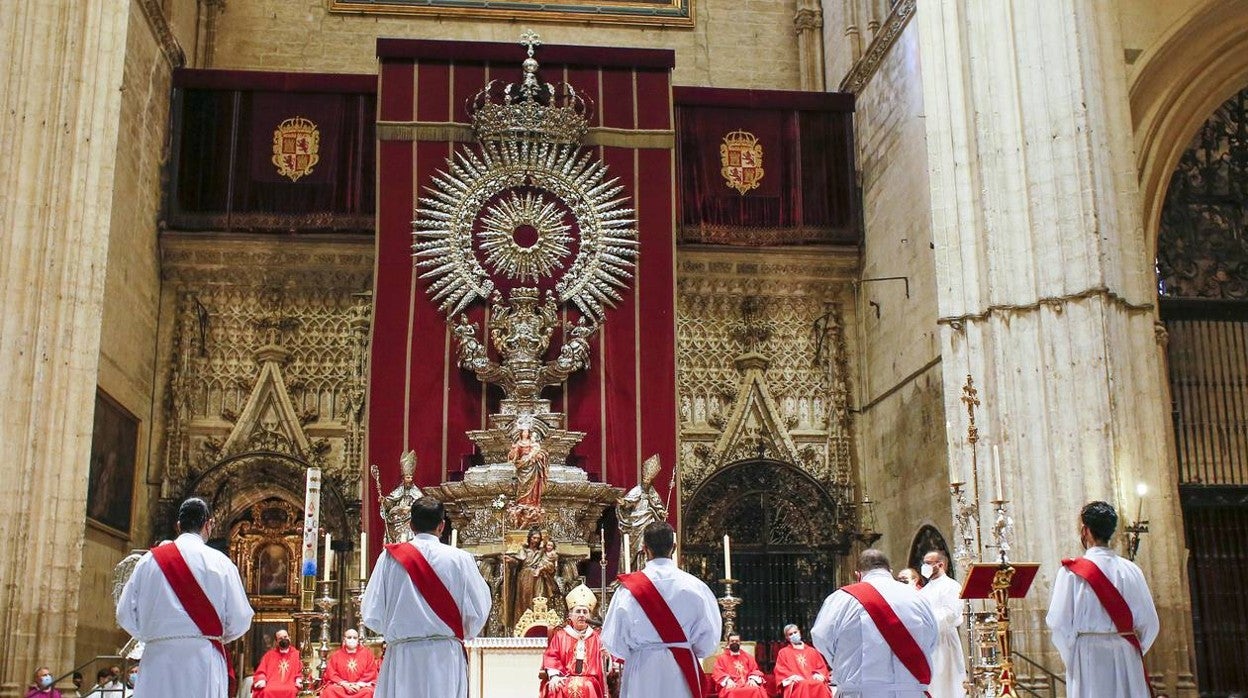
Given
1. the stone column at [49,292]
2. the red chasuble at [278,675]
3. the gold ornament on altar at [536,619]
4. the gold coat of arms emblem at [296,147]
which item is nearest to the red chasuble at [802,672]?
the gold ornament on altar at [536,619]

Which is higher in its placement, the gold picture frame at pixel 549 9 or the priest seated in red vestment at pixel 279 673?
the gold picture frame at pixel 549 9

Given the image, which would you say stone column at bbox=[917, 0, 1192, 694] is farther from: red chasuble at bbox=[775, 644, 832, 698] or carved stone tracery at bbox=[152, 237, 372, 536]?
carved stone tracery at bbox=[152, 237, 372, 536]

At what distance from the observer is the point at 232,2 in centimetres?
1814

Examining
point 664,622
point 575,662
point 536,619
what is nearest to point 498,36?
point 536,619

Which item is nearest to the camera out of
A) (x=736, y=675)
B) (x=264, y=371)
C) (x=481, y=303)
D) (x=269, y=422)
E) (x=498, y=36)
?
(x=736, y=675)

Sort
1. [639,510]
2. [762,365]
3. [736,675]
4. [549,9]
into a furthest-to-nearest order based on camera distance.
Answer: [549,9], [762,365], [639,510], [736,675]

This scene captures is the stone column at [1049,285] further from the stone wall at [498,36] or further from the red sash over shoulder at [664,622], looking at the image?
the stone wall at [498,36]

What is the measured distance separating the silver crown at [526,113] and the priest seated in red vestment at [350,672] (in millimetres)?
6746

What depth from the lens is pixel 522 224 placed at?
15656mm

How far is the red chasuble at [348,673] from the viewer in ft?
36.0

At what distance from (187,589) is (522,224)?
9907 millimetres

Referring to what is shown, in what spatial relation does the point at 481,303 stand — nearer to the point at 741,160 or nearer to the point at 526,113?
the point at 526,113

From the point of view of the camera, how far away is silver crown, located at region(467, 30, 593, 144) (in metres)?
15.6

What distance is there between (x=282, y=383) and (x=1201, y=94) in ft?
37.3
